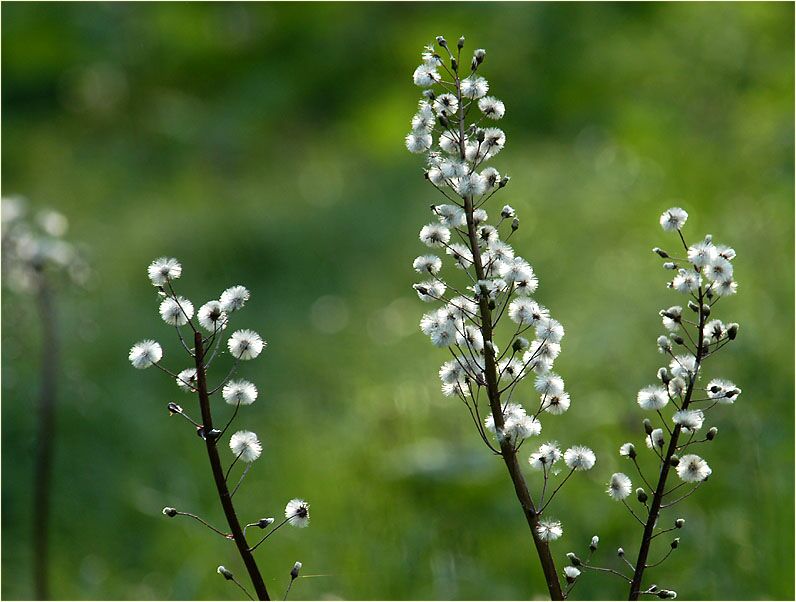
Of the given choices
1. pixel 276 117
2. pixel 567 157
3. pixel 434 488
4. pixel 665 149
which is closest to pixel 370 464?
pixel 434 488

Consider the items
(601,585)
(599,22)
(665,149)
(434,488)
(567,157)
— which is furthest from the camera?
(599,22)

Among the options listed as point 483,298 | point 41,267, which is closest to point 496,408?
point 483,298

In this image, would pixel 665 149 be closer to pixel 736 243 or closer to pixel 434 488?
pixel 736 243

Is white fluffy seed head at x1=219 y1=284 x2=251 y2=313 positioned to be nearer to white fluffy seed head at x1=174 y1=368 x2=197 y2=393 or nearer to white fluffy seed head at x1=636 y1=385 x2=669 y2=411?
white fluffy seed head at x1=174 y1=368 x2=197 y2=393

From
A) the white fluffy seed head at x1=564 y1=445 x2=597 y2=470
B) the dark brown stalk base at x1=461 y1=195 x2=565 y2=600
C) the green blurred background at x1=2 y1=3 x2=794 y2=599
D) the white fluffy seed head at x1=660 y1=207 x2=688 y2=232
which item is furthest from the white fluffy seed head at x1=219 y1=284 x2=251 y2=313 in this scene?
the green blurred background at x1=2 y1=3 x2=794 y2=599

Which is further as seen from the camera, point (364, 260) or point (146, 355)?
point (364, 260)

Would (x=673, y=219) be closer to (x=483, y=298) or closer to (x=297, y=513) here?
(x=483, y=298)

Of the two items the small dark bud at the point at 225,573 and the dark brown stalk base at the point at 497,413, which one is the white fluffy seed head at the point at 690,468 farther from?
the small dark bud at the point at 225,573

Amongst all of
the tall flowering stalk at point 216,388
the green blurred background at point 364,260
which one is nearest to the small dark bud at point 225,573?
the tall flowering stalk at point 216,388
